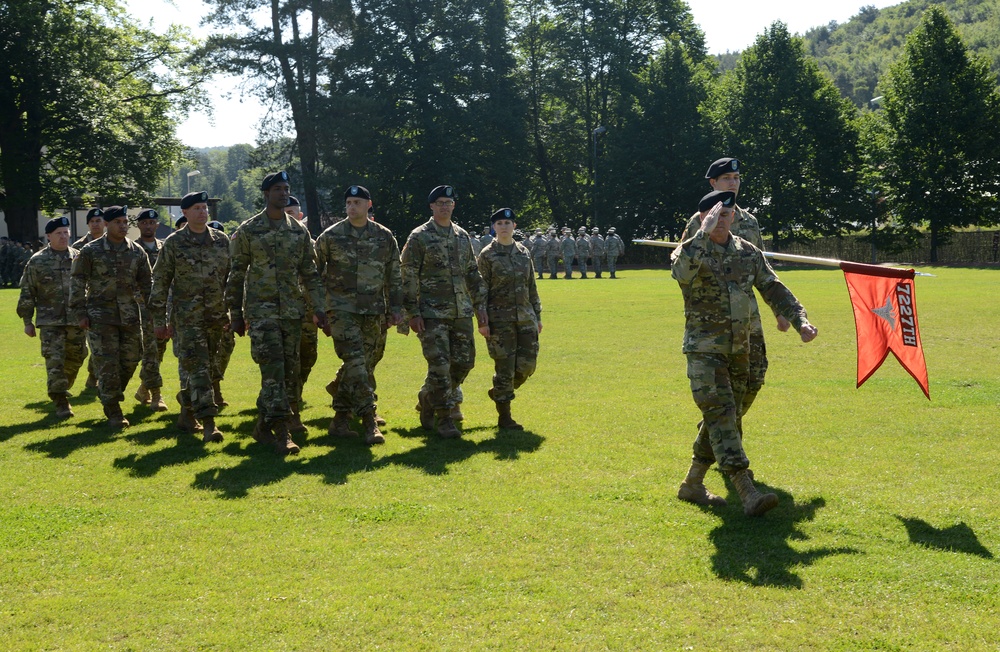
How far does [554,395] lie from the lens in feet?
38.9

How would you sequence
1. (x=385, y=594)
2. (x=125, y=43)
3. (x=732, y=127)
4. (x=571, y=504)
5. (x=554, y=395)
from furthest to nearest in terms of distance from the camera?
(x=732, y=127), (x=125, y=43), (x=554, y=395), (x=571, y=504), (x=385, y=594)

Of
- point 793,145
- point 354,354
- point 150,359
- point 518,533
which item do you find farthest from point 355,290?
point 793,145

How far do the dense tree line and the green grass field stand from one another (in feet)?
139

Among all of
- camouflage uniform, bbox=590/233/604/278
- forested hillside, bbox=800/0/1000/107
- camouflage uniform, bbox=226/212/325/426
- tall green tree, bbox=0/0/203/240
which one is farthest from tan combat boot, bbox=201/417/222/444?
forested hillside, bbox=800/0/1000/107

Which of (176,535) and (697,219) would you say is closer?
(176,535)

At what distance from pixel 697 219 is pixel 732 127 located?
57530 millimetres

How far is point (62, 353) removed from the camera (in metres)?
11.5

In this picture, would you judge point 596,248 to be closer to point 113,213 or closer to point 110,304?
point 113,213

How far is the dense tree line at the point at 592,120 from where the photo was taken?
174 feet

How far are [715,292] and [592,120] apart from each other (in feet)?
212

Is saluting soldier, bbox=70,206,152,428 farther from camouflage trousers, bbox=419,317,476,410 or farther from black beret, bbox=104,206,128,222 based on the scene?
camouflage trousers, bbox=419,317,476,410

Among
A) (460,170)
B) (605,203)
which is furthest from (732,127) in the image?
(460,170)

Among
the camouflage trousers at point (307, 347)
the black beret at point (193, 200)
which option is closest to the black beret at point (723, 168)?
the camouflage trousers at point (307, 347)

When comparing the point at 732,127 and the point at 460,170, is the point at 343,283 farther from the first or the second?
the point at 732,127
